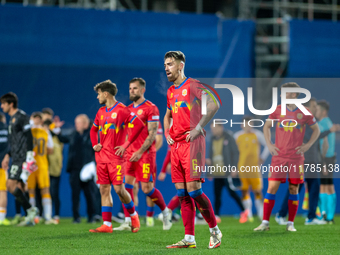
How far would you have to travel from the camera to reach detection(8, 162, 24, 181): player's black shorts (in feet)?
29.0

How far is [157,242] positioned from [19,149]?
3.68m

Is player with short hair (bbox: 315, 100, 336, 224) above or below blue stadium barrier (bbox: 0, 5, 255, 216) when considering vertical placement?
below

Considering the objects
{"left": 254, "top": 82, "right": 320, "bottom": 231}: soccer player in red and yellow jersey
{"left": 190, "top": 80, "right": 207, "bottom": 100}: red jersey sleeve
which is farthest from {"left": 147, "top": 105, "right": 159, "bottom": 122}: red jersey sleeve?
{"left": 190, "top": 80, "right": 207, "bottom": 100}: red jersey sleeve

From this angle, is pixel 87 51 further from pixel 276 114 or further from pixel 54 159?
pixel 276 114

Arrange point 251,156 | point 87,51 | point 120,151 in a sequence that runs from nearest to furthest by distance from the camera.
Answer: point 120,151 < point 251,156 < point 87,51

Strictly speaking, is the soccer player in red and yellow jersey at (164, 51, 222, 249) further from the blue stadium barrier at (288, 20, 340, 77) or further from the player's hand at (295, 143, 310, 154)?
the blue stadium barrier at (288, 20, 340, 77)

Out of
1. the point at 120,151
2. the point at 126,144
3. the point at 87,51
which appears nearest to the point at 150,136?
the point at 126,144

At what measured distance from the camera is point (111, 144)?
7438mm

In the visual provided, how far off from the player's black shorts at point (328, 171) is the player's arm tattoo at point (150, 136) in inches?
157

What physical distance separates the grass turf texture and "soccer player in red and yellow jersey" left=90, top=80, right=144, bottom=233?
591 mm

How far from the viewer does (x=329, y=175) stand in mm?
10117

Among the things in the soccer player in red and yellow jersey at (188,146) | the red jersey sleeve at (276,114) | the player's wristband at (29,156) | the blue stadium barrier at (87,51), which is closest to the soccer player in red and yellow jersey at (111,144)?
the soccer player in red and yellow jersey at (188,146)

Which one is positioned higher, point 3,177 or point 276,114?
point 276,114

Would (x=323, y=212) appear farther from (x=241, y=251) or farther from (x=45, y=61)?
(x=45, y=61)
